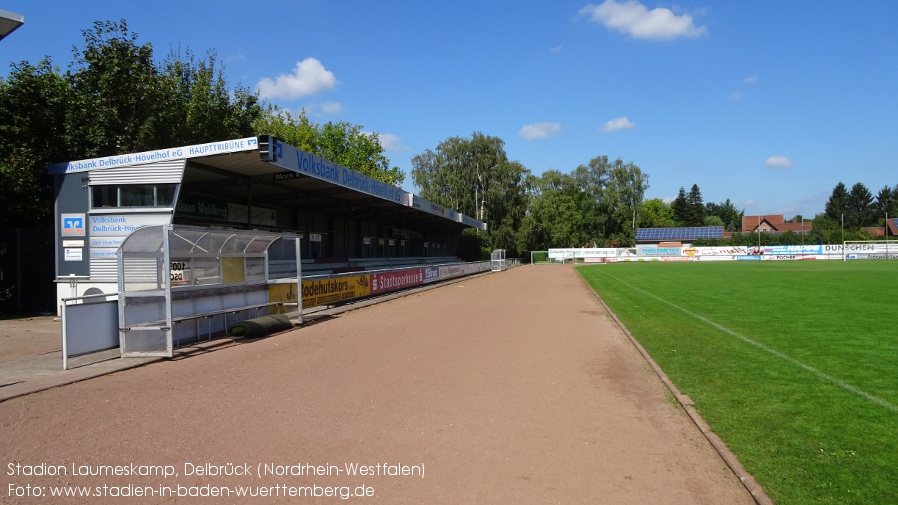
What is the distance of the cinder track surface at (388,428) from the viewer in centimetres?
457

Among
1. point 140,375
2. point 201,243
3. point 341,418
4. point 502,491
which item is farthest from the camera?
point 201,243

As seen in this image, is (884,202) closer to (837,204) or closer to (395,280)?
(837,204)

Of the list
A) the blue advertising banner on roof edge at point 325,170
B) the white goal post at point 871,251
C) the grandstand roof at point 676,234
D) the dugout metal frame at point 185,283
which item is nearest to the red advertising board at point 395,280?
the blue advertising banner on roof edge at point 325,170

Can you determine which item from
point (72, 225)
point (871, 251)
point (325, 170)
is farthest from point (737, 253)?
point (72, 225)

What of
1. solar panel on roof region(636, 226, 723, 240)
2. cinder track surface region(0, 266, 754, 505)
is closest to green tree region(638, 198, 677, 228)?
solar panel on roof region(636, 226, 723, 240)

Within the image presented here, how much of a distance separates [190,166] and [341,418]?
1273 centimetres

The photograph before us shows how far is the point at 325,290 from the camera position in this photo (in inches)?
742

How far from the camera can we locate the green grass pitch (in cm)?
466

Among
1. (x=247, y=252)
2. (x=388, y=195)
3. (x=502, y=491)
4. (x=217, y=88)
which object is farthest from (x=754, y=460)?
(x=217, y=88)

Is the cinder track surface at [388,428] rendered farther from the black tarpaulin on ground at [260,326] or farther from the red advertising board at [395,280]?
the red advertising board at [395,280]

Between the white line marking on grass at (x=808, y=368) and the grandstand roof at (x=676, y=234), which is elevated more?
the grandstand roof at (x=676, y=234)

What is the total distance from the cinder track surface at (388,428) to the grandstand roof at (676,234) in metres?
106

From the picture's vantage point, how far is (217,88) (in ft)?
101

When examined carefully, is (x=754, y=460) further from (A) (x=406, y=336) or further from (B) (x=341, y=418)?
(A) (x=406, y=336)
